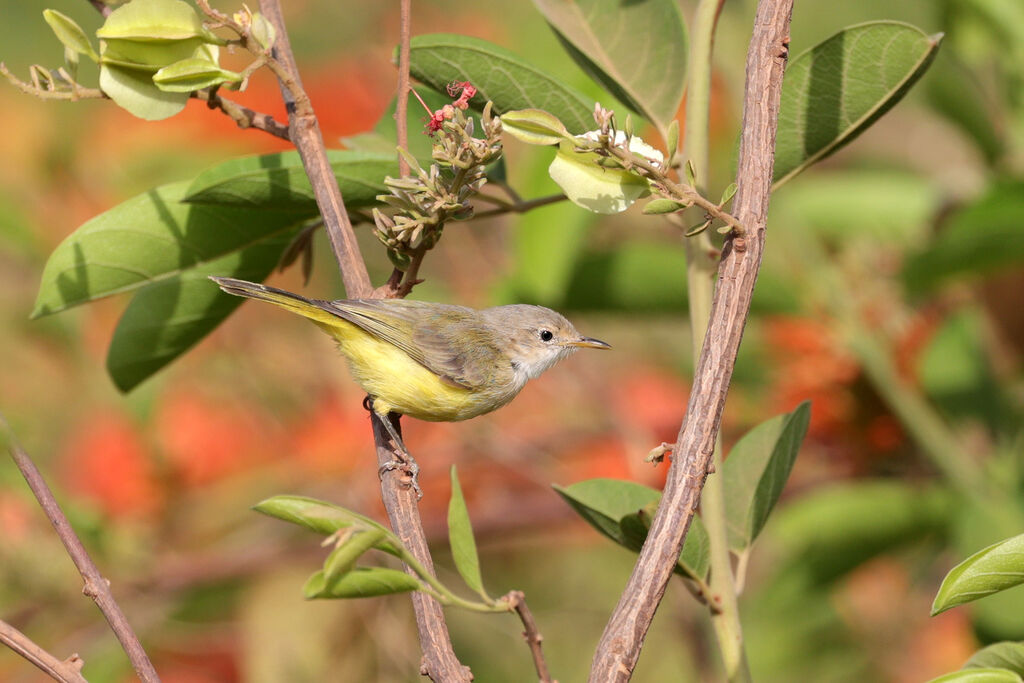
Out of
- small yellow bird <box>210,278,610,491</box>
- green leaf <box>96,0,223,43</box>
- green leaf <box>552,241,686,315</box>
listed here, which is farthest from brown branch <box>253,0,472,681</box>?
green leaf <box>552,241,686,315</box>

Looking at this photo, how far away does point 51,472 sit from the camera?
3.41 m

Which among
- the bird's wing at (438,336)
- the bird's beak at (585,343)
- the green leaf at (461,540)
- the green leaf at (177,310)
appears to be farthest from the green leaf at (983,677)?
the bird's beak at (585,343)

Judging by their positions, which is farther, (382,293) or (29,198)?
(29,198)

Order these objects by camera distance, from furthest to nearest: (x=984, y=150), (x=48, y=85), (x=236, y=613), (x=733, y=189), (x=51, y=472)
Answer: (x=51, y=472)
(x=236, y=613)
(x=984, y=150)
(x=48, y=85)
(x=733, y=189)

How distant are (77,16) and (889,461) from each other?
4.77 meters

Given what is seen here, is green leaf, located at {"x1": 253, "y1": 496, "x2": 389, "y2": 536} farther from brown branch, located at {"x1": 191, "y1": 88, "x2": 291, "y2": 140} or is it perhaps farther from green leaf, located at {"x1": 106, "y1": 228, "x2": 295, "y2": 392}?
green leaf, located at {"x1": 106, "y1": 228, "x2": 295, "y2": 392}

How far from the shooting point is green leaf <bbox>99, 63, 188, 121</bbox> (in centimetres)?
137

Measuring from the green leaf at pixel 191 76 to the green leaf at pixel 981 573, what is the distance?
1066 mm

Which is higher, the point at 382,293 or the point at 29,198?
the point at 382,293

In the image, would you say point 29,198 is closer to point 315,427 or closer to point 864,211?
point 315,427

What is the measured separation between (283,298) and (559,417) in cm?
145

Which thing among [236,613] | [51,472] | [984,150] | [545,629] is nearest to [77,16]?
[51,472]

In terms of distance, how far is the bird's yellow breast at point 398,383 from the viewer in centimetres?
255

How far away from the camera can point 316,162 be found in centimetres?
150
